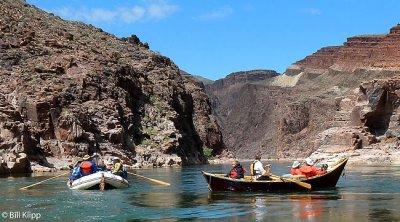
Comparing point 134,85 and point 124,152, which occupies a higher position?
point 134,85

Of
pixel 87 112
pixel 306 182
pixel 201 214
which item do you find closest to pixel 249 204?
pixel 201 214

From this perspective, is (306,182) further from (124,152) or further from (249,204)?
(124,152)

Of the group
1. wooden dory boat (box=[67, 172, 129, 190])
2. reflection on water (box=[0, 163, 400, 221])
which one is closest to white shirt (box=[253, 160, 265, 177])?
reflection on water (box=[0, 163, 400, 221])

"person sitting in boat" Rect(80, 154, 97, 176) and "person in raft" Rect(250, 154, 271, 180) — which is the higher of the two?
"person sitting in boat" Rect(80, 154, 97, 176)

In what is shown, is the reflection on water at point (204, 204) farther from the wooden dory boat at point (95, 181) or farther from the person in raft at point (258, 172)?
the person in raft at point (258, 172)

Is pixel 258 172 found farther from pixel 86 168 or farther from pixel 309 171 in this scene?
pixel 86 168

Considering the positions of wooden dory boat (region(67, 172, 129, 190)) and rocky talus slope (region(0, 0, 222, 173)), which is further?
rocky talus slope (region(0, 0, 222, 173))

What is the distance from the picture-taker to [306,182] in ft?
111

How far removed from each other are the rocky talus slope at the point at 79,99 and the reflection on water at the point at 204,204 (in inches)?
925

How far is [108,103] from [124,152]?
8.98 metres

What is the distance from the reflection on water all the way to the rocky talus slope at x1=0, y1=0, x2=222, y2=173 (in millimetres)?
23495

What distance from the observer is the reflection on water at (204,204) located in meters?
24.5

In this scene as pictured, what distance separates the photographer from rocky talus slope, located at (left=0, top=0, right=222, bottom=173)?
7638 cm

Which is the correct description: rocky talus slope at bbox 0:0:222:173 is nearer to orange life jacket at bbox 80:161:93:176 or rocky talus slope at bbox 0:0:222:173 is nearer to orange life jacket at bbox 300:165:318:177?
orange life jacket at bbox 80:161:93:176
